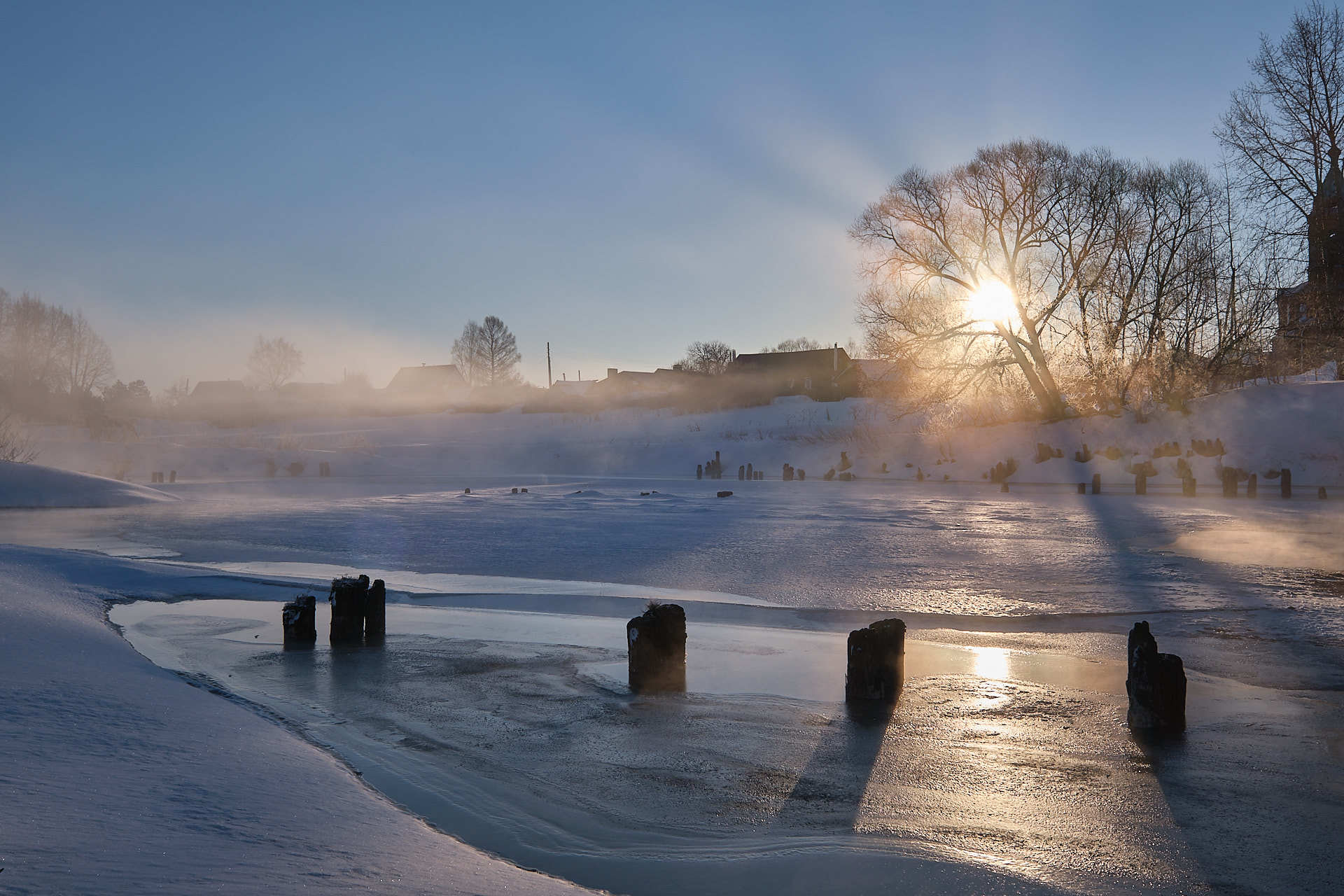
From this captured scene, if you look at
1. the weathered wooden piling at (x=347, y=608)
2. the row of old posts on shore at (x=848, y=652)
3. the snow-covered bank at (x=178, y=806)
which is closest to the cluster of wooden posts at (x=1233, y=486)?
the row of old posts on shore at (x=848, y=652)

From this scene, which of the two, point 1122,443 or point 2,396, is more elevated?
point 2,396

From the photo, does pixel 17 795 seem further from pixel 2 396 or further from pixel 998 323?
pixel 2 396

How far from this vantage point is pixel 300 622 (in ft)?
23.2

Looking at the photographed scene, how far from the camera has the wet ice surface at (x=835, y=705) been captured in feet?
11.7

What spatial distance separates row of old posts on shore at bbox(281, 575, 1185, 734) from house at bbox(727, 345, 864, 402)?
5221cm

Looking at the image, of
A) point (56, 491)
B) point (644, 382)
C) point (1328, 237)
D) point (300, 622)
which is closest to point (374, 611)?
point (300, 622)

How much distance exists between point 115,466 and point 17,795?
3439 cm

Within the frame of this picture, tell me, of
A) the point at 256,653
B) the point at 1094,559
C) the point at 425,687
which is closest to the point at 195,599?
the point at 256,653

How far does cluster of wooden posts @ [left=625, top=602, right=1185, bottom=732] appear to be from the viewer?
16.4ft

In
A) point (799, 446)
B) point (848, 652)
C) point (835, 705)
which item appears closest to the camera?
point (835, 705)

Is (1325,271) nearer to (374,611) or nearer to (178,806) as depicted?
(374,611)

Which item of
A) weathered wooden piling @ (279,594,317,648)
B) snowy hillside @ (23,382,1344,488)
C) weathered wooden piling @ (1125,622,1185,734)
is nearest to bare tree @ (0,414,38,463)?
snowy hillside @ (23,382,1344,488)

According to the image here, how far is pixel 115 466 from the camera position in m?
32.6

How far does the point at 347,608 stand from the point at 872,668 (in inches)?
160
